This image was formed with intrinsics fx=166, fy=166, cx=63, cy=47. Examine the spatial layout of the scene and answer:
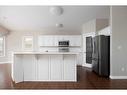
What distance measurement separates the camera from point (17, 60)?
15.7 feet

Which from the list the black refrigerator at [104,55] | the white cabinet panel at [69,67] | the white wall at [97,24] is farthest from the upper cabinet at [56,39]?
the white cabinet panel at [69,67]

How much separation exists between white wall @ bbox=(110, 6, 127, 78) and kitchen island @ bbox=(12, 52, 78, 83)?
4.27 feet

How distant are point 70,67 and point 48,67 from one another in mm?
655

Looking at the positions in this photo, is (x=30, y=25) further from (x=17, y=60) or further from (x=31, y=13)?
(x=17, y=60)

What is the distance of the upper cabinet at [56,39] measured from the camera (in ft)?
30.8

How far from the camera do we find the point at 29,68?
16.2 ft

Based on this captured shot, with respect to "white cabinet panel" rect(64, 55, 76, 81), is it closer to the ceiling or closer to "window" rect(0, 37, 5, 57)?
the ceiling

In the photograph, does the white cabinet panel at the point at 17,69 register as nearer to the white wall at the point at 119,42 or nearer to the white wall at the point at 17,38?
the white wall at the point at 119,42

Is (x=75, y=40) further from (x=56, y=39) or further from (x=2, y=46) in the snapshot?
(x=2, y=46)

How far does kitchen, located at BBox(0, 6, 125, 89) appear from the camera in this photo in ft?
16.0

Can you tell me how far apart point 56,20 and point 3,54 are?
3453 mm

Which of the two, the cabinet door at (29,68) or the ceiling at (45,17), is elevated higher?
the ceiling at (45,17)
